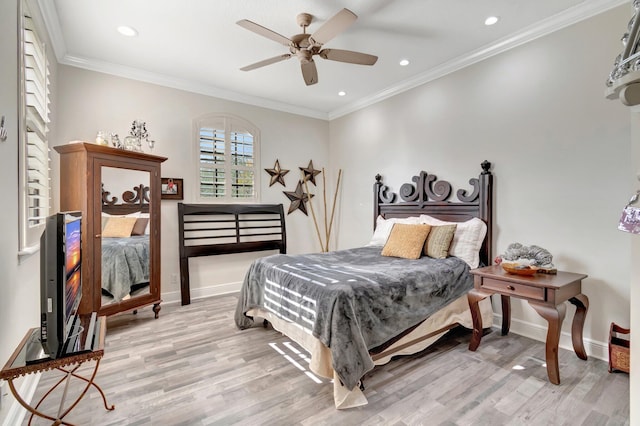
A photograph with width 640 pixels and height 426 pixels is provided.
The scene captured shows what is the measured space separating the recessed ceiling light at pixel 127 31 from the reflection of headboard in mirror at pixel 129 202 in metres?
1.44

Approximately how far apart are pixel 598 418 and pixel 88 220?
13.1 feet

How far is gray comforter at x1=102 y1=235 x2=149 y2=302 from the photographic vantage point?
290 cm

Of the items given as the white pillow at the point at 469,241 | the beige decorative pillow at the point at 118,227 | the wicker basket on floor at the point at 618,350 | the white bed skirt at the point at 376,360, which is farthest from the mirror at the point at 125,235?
the wicker basket on floor at the point at 618,350

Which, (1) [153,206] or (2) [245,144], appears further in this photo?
(2) [245,144]

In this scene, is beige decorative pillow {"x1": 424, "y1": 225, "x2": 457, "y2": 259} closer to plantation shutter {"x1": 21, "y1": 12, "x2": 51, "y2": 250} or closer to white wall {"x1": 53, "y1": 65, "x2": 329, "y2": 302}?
white wall {"x1": 53, "y1": 65, "x2": 329, "y2": 302}

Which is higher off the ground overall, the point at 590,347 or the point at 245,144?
the point at 245,144

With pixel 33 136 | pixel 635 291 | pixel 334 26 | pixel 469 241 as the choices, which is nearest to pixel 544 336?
pixel 469 241

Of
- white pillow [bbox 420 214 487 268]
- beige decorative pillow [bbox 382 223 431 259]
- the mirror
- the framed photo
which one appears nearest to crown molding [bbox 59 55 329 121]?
the framed photo

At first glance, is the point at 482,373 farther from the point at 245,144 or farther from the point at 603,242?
the point at 245,144

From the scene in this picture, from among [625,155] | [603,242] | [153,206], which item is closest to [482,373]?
[603,242]

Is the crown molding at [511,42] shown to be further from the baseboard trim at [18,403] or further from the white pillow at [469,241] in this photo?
the baseboard trim at [18,403]

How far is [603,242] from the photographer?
243 centimetres

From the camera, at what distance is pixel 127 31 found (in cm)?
282

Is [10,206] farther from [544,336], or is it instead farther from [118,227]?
[544,336]
